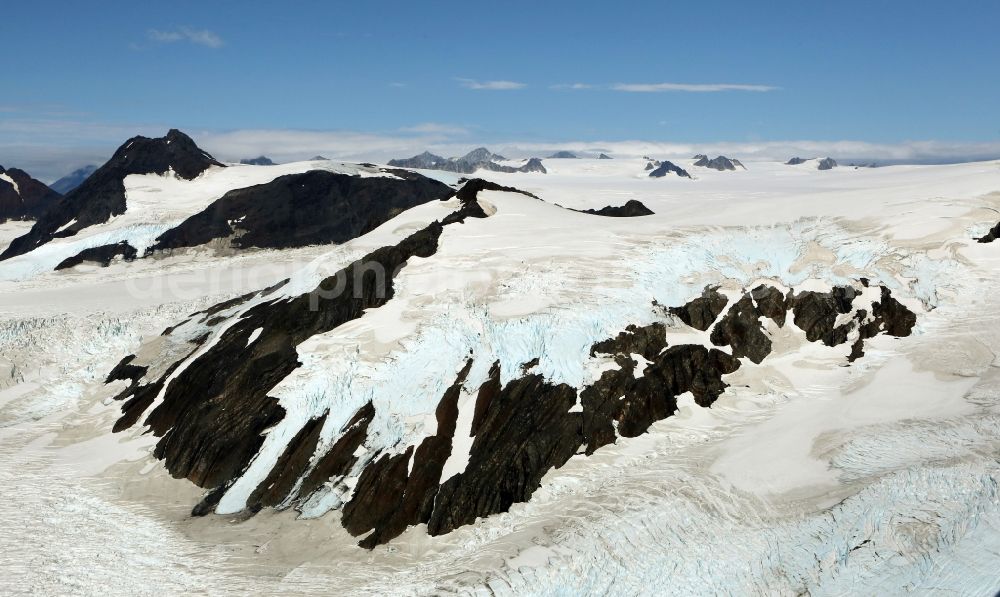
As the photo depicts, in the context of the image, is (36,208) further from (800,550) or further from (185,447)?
(800,550)

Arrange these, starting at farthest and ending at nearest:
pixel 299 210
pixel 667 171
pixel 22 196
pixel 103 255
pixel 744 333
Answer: pixel 667 171, pixel 22 196, pixel 299 210, pixel 103 255, pixel 744 333

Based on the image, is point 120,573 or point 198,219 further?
point 198,219

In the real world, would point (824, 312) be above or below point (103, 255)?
above

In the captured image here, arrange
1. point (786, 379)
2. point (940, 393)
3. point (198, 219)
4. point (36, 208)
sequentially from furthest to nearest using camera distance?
1. point (36, 208)
2. point (198, 219)
3. point (786, 379)
4. point (940, 393)

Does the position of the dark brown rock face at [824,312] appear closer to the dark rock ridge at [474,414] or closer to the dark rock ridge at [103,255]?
the dark rock ridge at [474,414]

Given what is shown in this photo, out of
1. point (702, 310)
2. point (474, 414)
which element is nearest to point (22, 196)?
point (474, 414)

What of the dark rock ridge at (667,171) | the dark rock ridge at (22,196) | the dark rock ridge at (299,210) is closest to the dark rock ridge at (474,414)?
the dark rock ridge at (299,210)

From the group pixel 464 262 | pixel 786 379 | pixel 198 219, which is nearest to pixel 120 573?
pixel 464 262

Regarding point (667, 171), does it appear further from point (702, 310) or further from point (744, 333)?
point (744, 333)
